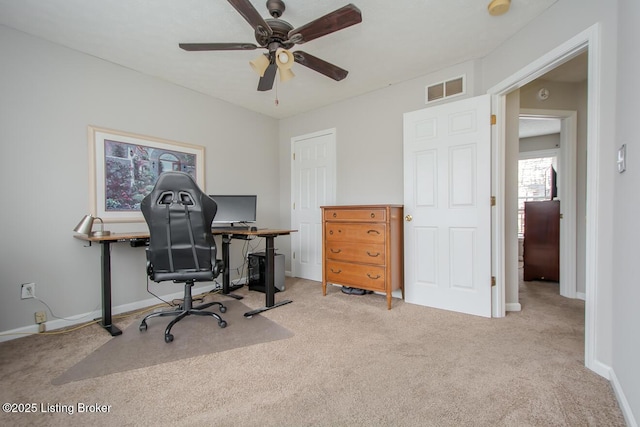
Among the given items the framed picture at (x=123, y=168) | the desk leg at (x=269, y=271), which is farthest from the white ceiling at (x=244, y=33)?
the desk leg at (x=269, y=271)

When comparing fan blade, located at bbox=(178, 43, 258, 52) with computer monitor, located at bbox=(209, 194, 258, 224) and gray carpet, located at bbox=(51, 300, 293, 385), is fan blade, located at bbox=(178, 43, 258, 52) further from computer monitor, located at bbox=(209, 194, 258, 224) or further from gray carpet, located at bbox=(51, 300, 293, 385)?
gray carpet, located at bbox=(51, 300, 293, 385)

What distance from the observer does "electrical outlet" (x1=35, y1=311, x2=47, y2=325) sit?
91.2 inches

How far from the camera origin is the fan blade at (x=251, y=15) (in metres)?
1.54

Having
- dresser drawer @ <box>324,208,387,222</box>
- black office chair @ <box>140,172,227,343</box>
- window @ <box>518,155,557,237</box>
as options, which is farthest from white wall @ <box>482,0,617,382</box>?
window @ <box>518,155,557,237</box>

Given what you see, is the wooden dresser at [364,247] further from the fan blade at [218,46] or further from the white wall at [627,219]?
the fan blade at [218,46]

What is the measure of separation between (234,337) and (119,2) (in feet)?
8.61

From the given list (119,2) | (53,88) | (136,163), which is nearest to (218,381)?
(136,163)

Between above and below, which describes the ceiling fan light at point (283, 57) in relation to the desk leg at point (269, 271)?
above

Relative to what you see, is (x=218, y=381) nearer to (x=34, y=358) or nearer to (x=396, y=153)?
(x=34, y=358)

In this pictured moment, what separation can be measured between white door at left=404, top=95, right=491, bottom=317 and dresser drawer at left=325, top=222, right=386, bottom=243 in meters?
0.38

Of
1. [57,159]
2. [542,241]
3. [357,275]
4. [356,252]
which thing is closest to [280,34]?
[356,252]

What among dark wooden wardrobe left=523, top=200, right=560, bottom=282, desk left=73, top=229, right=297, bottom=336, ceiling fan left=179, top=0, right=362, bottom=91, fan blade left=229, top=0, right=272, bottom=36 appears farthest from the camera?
dark wooden wardrobe left=523, top=200, right=560, bottom=282

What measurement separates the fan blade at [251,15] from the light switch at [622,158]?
210cm

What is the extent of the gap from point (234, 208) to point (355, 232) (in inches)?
59.4
